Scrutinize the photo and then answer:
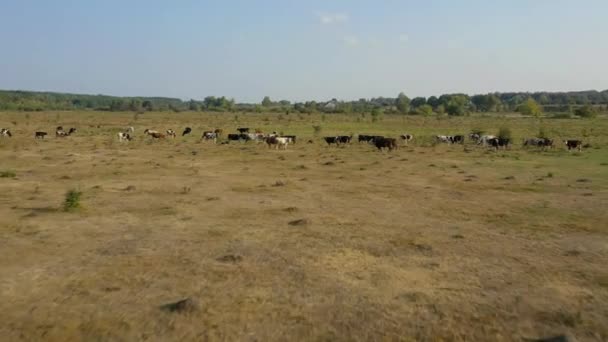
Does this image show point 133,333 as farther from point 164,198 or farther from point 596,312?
point 164,198

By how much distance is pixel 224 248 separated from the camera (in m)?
9.59

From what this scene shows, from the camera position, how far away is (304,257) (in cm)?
903

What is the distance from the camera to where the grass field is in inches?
252

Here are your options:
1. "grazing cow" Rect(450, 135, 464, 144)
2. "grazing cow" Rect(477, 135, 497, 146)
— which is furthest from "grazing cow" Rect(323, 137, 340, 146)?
"grazing cow" Rect(477, 135, 497, 146)

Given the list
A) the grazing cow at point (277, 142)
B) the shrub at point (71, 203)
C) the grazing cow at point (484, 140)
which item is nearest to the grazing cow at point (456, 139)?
the grazing cow at point (484, 140)

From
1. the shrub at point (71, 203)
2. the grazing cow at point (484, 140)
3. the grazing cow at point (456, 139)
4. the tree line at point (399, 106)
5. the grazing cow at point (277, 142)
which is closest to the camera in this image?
the shrub at point (71, 203)

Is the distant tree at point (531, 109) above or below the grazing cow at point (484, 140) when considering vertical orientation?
above

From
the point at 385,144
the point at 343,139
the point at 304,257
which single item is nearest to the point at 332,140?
the point at 343,139

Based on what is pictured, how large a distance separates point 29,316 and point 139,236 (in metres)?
3.91

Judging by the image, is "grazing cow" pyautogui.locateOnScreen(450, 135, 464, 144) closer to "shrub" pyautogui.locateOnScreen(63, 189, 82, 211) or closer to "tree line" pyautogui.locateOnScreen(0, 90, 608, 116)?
"shrub" pyautogui.locateOnScreen(63, 189, 82, 211)

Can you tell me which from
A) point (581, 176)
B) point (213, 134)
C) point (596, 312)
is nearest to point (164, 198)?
point (596, 312)

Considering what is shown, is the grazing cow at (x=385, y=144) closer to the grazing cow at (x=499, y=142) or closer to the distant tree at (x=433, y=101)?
the grazing cow at (x=499, y=142)

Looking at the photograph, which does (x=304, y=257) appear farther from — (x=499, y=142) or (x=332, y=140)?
(x=499, y=142)

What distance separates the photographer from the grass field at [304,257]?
639 cm
